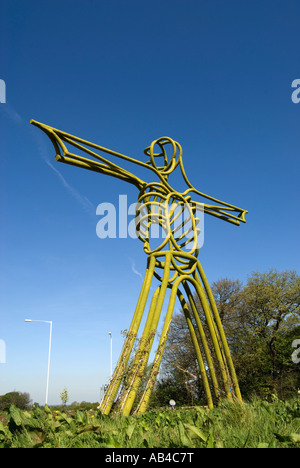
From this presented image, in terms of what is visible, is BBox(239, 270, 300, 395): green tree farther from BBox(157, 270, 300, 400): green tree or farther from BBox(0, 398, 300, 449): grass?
BBox(0, 398, 300, 449): grass

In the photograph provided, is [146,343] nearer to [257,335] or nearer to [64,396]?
[64,396]

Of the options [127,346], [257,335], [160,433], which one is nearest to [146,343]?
[127,346]

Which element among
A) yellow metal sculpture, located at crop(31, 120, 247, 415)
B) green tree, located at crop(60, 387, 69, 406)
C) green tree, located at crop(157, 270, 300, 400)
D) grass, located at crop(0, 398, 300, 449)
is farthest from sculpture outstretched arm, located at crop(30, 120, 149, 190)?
green tree, located at crop(157, 270, 300, 400)

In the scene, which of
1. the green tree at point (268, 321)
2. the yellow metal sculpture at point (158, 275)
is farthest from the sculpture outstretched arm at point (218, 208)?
the green tree at point (268, 321)

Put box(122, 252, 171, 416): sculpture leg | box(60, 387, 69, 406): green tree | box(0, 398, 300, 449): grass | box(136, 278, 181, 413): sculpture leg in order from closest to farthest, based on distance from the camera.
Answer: box(0, 398, 300, 449): grass
box(122, 252, 171, 416): sculpture leg
box(136, 278, 181, 413): sculpture leg
box(60, 387, 69, 406): green tree

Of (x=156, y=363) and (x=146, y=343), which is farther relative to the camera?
(x=156, y=363)

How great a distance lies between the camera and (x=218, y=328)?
30.3 ft

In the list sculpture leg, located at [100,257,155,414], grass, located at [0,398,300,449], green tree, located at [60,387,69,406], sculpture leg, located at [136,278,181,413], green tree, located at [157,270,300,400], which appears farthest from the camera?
green tree, located at [157,270,300,400]

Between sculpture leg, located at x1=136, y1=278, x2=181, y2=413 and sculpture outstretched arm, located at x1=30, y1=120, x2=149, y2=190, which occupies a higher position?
sculpture outstretched arm, located at x1=30, y1=120, x2=149, y2=190

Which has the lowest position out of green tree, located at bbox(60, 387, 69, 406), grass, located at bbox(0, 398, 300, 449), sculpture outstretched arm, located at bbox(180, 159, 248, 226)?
green tree, located at bbox(60, 387, 69, 406)

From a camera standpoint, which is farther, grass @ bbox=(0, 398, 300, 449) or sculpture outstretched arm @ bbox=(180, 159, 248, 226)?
sculpture outstretched arm @ bbox=(180, 159, 248, 226)
